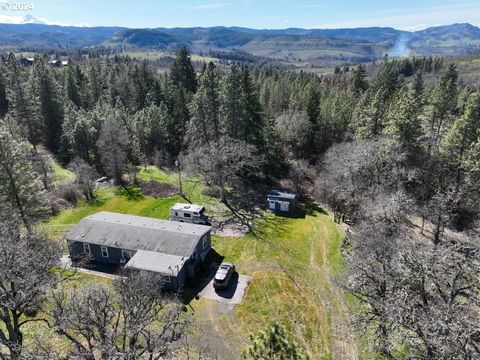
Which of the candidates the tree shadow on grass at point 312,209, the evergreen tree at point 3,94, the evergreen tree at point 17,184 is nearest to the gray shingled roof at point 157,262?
the evergreen tree at point 17,184

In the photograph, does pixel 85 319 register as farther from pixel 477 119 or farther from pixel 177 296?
pixel 477 119

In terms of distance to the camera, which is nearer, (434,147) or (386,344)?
(386,344)

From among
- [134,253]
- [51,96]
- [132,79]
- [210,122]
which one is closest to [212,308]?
[134,253]

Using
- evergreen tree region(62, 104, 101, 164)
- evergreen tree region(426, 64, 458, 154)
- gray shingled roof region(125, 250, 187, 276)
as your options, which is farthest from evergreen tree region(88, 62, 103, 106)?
evergreen tree region(426, 64, 458, 154)

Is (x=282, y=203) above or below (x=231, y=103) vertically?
below

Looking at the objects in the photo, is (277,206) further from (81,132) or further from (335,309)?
(81,132)

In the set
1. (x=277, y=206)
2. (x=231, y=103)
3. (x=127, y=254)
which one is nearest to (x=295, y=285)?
(x=277, y=206)

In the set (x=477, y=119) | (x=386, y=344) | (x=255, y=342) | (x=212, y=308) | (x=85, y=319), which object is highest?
(x=477, y=119)
